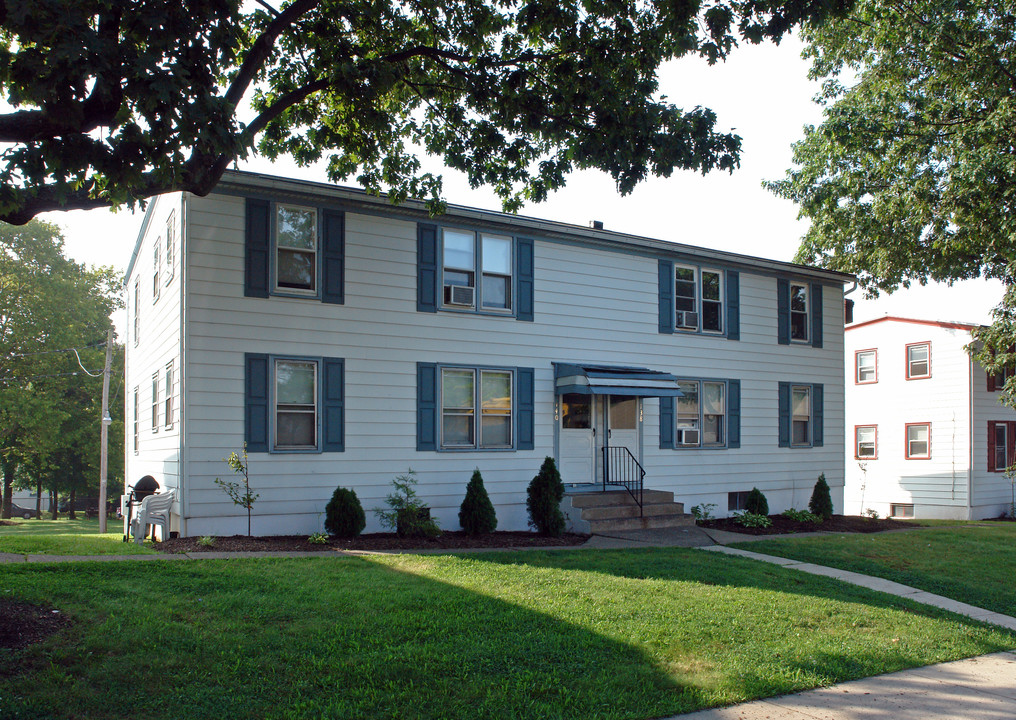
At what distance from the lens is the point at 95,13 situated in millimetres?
6664

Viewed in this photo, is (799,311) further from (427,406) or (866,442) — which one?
(866,442)

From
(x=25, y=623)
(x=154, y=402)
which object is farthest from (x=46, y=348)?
(x=25, y=623)

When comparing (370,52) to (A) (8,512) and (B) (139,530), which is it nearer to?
(B) (139,530)

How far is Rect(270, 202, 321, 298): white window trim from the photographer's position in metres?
13.1

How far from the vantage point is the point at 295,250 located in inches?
524

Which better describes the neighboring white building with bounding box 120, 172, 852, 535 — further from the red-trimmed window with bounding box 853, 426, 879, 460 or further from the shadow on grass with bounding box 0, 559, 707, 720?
the red-trimmed window with bounding box 853, 426, 879, 460

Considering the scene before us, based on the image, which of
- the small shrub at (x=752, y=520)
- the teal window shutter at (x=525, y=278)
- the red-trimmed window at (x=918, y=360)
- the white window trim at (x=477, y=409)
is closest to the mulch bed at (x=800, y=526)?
the small shrub at (x=752, y=520)

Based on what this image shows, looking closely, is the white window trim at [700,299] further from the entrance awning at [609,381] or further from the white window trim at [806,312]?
A: the white window trim at [806,312]

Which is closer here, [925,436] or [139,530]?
[139,530]

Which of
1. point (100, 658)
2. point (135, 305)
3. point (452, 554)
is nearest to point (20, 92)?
point (100, 658)

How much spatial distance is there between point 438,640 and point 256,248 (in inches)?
329

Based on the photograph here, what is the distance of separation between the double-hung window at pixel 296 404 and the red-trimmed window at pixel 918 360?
22607 mm

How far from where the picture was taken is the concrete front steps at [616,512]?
1451 cm

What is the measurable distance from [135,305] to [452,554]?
497 inches
